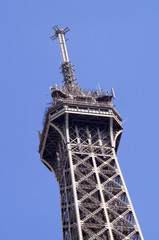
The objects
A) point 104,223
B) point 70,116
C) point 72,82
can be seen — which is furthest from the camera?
Result: point 72,82

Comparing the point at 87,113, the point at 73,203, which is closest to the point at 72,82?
the point at 87,113

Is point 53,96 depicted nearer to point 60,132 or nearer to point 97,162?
point 60,132

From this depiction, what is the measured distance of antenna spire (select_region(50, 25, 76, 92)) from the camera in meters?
107

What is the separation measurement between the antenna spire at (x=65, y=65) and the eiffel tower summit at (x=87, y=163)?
12.0ft

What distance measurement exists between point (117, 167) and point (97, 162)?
359 cm

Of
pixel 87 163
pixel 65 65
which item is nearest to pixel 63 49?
pixel 65 65

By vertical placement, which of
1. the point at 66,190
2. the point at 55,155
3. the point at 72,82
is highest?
the point at 72,82

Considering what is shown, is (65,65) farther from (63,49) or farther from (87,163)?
(87,163)

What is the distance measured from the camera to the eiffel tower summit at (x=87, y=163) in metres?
79.1

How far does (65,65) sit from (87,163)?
31.3m

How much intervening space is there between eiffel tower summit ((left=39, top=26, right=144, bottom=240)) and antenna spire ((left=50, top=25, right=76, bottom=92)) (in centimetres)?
366

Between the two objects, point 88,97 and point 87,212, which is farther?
point 88,97

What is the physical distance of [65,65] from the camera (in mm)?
111688

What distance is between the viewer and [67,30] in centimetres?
12075
